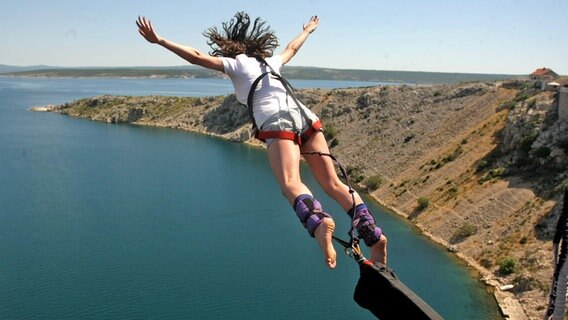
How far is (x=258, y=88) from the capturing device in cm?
478

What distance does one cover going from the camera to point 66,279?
2620 centimetres

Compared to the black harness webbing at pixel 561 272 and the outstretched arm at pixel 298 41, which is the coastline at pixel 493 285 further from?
the black harness webbing at pixel 561 272

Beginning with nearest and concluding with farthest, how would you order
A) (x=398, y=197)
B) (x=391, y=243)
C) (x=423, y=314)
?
1. (x=423, y=314)
2. (x=391, y=243)
3. (x=398, y=197)

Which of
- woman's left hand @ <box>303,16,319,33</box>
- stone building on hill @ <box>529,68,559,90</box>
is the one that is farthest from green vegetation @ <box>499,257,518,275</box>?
stone building on hill @ <box>529,68,559,90</box>

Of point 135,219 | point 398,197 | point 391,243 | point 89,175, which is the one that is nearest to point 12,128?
→ point 89,175

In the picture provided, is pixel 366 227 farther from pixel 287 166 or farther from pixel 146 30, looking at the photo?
pixel 146 30

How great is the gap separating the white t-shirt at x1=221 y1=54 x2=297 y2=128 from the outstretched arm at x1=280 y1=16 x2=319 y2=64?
0.66 metres

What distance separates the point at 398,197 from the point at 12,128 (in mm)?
63882

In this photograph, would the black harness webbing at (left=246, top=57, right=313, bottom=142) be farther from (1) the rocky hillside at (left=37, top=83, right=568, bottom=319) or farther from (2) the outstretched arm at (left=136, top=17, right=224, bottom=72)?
(1) the rocky hillside at (left=37, top=83, right=568, bottom=319)

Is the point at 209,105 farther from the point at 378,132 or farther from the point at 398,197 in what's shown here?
the point at 398,197

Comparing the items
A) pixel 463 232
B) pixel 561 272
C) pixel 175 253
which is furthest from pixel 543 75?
pixel 561 272

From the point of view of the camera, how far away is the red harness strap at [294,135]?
458cm

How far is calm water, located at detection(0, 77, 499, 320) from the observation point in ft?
79.5

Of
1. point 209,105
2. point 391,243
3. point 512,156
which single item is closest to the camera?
point 391,243
